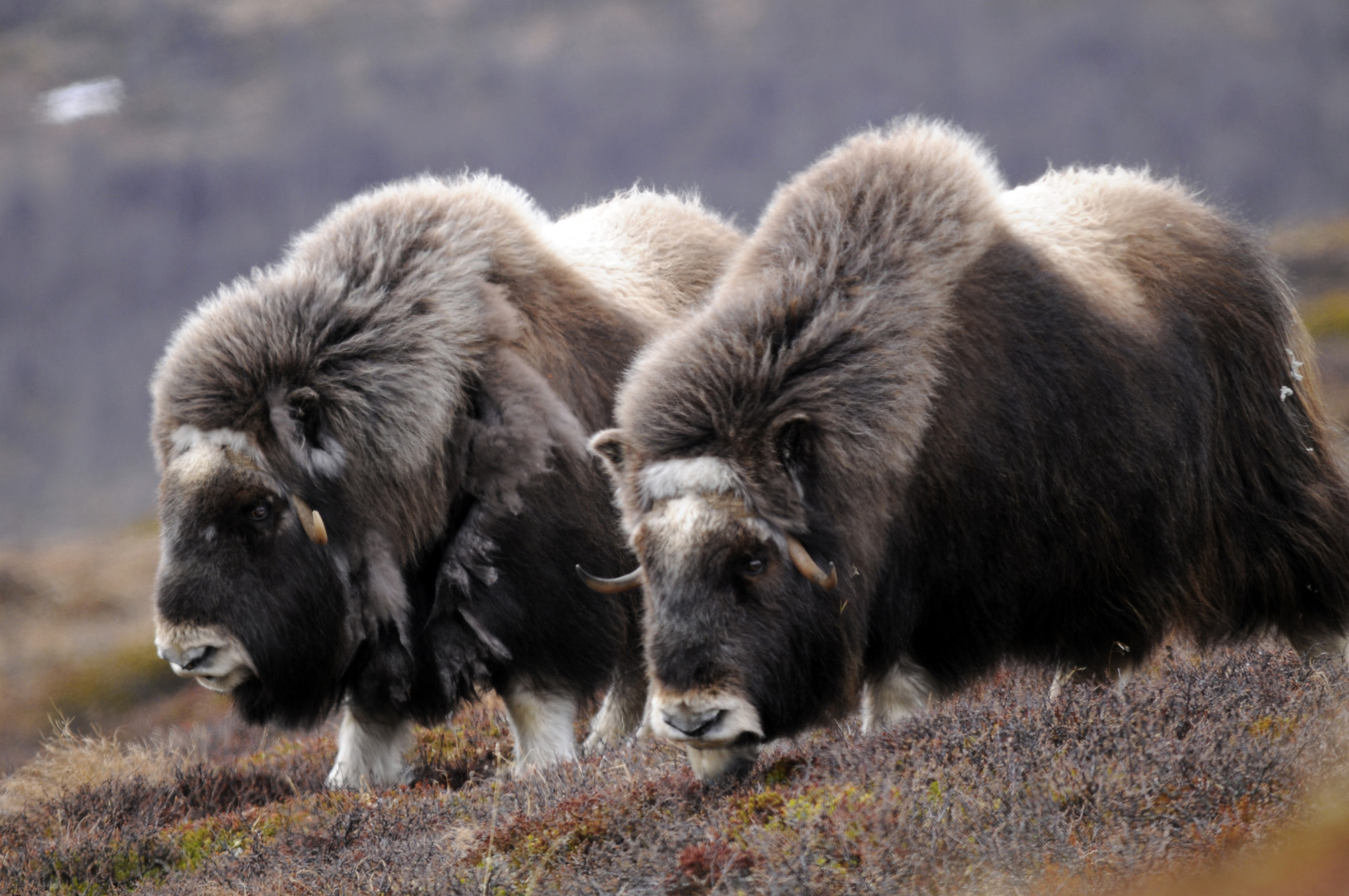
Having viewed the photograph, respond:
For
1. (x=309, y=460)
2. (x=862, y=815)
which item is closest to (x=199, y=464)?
(x=309, y=460)

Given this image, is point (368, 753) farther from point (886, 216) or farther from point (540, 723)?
point (886, 216)

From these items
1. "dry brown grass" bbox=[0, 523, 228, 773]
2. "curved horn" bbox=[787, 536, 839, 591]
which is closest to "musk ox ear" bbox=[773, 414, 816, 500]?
"curved horn" bbox=[787, 536, 839, 591]

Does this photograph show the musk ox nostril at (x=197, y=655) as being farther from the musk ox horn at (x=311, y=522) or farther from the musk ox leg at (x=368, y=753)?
the musk ox leg at (x=368, y=753)

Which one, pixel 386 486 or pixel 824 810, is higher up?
pixel 386 486

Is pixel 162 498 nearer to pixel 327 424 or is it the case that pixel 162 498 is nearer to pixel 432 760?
pixel 327 424

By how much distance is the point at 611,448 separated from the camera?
3.86 metres

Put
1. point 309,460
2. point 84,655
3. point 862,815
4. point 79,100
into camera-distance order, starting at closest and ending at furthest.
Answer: point 862,815, point 309,460, point 84,655, point 79,100

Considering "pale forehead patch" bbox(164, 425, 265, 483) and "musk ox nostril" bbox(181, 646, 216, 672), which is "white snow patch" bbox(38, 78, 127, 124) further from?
"musk ox nostril" bbox(181, 646, 216, 672)

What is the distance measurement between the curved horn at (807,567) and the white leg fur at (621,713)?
222 cm

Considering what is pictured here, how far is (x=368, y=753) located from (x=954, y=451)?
2.77 meters

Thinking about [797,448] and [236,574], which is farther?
[236,574]

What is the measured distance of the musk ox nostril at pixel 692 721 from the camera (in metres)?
3.28

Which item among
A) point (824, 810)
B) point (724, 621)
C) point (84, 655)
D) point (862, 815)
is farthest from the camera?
point (84, 655)

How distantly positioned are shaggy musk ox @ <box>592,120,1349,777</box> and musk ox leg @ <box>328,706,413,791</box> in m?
1.91
